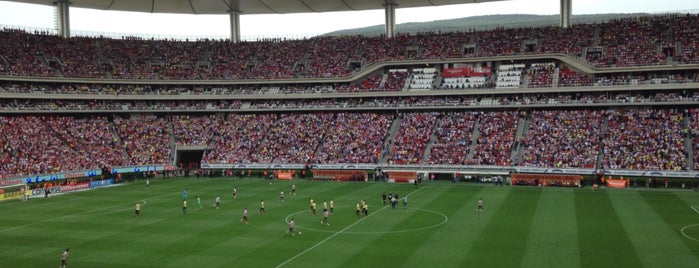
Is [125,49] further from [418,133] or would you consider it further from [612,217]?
[612,217]

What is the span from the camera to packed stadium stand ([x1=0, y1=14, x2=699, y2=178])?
58156 mm

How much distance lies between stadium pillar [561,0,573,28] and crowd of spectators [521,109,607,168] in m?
14.3

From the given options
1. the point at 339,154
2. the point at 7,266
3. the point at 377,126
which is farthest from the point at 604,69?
the point at 7,266

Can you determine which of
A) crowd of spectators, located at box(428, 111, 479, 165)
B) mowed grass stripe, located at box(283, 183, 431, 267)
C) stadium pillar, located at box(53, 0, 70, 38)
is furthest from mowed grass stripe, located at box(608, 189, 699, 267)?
stadium pillar, located at box(53, 0, 70, 38)

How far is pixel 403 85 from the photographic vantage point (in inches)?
2805

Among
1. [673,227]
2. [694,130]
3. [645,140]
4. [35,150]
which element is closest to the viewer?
[673,227]

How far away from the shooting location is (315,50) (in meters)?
80.3

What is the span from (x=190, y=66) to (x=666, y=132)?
185 ft

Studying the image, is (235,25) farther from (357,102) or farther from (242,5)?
(357,102)

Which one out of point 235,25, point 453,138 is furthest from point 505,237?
point 235,25

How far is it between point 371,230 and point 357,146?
30905 millimetres

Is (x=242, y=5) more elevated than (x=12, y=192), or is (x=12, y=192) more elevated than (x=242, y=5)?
(x=242, y=5)

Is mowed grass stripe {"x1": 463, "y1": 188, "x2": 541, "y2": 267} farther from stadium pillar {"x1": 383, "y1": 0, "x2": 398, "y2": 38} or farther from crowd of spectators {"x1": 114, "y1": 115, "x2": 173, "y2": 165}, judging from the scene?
stadium pillar {"x1": 383, "y1": 0, "x2": 398, "y2": 38}

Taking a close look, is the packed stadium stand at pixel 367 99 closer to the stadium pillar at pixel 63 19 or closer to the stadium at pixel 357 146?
the stadium at pixel 357 146
